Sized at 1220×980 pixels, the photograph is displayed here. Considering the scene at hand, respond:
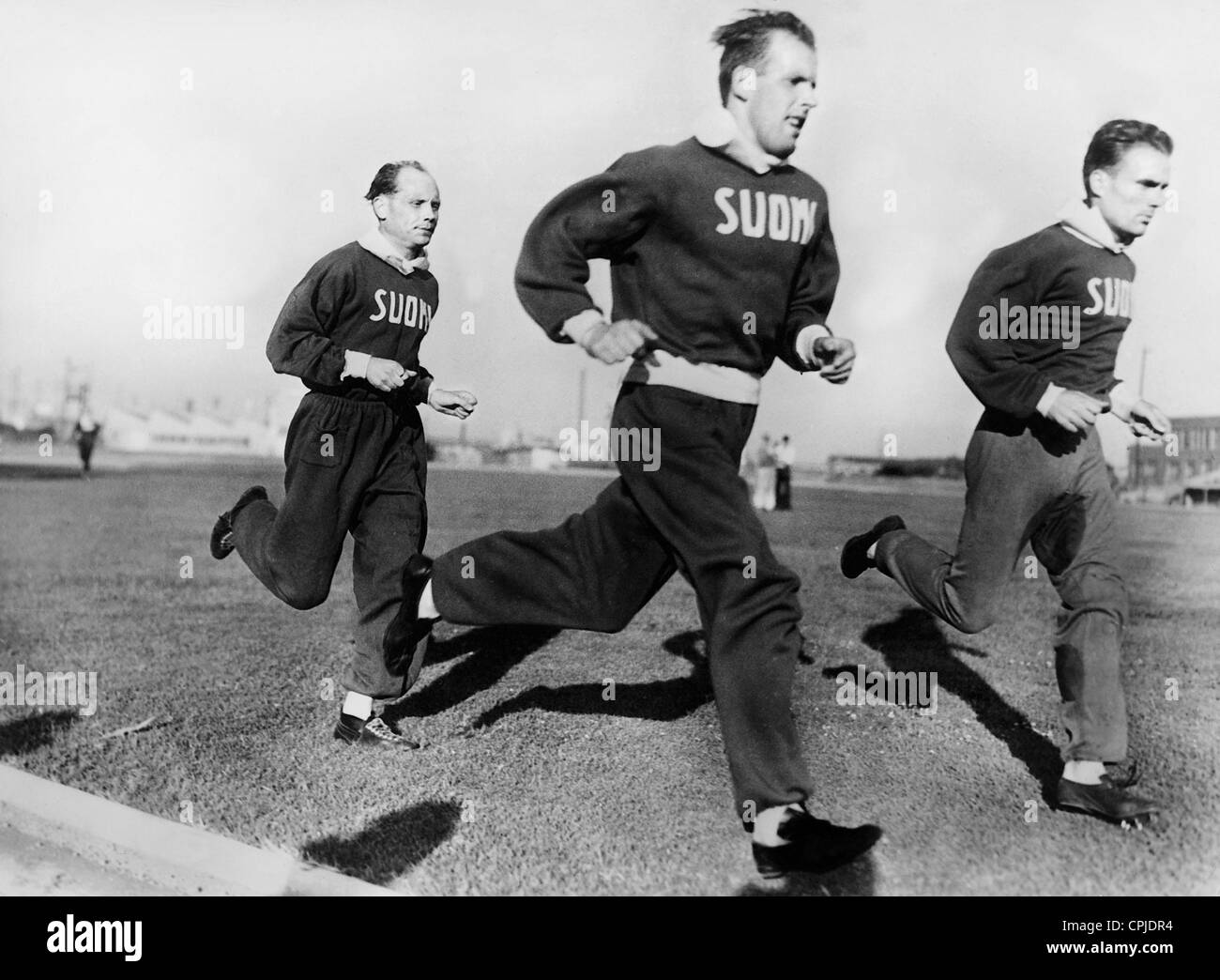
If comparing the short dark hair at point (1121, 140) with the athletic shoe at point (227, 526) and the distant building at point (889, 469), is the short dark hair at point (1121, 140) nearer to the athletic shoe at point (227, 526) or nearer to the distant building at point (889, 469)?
the athletic shoe at point (227, 526)

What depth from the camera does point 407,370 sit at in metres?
3.51

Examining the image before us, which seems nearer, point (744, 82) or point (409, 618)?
point (744, 82)

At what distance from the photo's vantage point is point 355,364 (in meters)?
3.42

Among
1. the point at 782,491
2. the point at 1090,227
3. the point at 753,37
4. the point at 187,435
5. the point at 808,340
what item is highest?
the point at 753,37

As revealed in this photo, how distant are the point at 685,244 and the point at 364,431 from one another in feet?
4.03

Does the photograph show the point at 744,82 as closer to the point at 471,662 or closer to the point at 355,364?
the point at 355,364

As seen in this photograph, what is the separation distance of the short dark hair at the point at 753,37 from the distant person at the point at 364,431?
104 centimetres

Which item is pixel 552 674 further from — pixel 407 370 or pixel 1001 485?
pixel 1001 485

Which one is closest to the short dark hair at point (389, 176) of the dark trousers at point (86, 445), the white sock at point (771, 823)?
the white sock at point (771, 823)

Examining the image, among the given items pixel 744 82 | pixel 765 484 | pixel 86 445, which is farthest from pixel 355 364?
pixel 86 445

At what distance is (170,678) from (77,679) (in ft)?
1.05

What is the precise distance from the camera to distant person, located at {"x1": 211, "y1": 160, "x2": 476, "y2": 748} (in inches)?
138

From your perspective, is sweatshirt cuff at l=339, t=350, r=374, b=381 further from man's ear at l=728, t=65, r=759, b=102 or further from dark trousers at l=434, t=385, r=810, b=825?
man's ear at l=728, t=65, r=759, b=102
